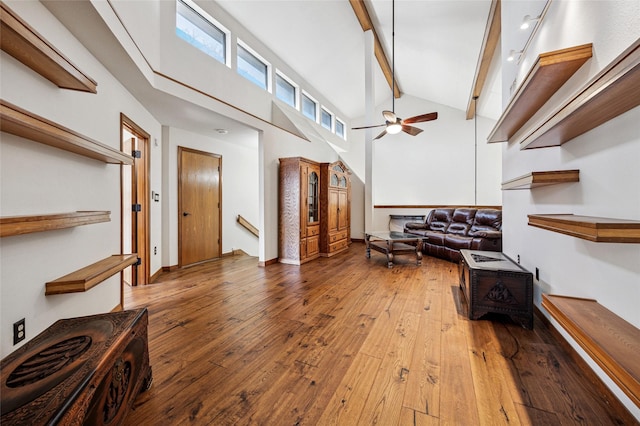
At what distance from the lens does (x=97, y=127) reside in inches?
85.7

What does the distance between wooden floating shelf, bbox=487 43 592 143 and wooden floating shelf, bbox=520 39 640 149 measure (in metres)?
0.36

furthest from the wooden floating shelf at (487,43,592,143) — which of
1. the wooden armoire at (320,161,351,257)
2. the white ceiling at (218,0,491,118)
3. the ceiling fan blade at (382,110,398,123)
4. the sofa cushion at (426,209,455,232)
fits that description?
the sofa cushion at (426,209,455,232)

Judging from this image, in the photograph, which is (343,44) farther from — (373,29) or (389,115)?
(389,115)

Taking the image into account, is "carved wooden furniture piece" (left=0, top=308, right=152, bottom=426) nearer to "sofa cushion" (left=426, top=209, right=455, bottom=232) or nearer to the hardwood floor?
the hardwood floor

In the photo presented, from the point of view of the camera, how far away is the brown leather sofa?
404cm

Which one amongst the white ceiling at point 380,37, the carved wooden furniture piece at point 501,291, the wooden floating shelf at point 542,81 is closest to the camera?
the wooden floating shelf at point 542,81

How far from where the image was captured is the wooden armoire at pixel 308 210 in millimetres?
4602

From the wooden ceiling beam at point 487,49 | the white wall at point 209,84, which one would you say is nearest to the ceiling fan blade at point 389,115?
the white wall at point 209,84

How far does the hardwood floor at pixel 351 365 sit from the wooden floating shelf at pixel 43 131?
1.48 meters

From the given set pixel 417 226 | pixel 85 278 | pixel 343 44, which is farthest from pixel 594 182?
pixel 343 44

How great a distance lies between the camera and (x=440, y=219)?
237 inches

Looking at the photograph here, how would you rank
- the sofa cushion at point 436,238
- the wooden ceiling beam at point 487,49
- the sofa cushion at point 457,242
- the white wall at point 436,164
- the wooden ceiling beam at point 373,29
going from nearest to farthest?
the wooden ceiling beam at point 487,49 → the sofa cushion at point 457,242 → the wooden ceiling beam at point 373,29 → the sofa cushion at point 436,238 → the white wall at point 436,164

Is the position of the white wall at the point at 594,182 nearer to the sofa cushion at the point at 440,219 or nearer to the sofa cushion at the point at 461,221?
the sofa cushion at the point at 461,221

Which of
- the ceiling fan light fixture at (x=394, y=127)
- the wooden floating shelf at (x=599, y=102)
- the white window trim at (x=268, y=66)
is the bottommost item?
the wooden floating shelf at (x=599, y=102)
